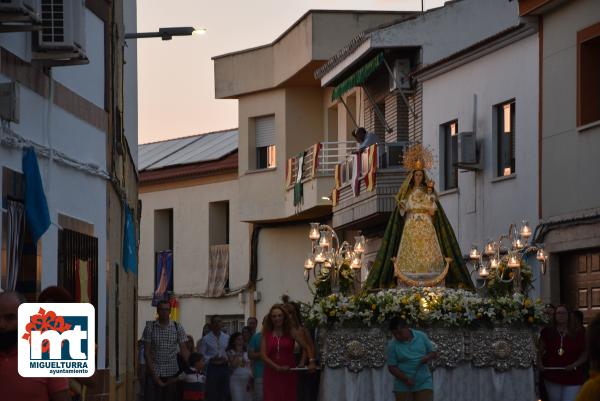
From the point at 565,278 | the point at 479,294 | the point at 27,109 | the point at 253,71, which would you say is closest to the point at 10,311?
the point at 27,109

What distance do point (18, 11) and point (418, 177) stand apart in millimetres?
11298

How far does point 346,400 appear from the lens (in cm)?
2039

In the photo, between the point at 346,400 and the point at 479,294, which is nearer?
the point at 346,400

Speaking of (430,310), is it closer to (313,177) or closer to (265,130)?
(313,177)

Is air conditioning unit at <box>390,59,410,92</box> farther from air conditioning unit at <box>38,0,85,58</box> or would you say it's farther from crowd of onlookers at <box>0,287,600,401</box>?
air conditioning unit at <box>38,0,85,58</box>

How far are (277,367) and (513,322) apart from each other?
10.7ft

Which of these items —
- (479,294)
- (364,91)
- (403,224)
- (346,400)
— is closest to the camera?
(346,400)

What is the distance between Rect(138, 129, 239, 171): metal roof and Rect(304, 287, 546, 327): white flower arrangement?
94.6 ft

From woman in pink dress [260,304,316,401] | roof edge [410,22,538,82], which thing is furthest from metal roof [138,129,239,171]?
woman in pink dress [260,304,316,401]

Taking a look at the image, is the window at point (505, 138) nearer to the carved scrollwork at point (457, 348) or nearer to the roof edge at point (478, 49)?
the roof edge at point (478, 49)

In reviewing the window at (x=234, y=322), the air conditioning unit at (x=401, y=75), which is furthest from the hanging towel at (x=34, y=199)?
the window at (x=234, y=322)

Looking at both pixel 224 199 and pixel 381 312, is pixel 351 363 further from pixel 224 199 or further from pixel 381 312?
pixel 224 199

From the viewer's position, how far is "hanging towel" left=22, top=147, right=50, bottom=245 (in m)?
15.8

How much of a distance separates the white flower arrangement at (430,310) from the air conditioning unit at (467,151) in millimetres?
8675
